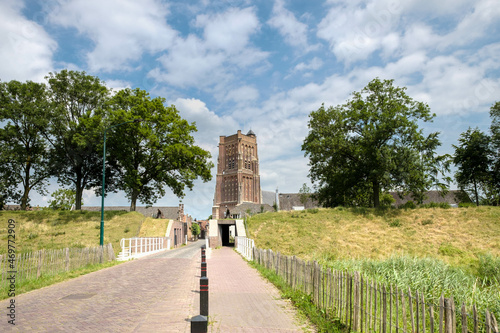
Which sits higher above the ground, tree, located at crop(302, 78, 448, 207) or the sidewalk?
tree, located at crop(302, 78, 448, 207)

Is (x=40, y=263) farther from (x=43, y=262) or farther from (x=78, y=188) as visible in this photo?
(x=78, y=188)

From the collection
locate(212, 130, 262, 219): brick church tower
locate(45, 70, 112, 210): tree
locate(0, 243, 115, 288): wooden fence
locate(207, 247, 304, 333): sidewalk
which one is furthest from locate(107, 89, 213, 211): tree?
locate(212, 130, 262, 219): brick church tower

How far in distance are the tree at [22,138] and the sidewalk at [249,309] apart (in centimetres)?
3686

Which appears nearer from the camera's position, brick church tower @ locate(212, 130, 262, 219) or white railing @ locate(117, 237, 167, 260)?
white railing @ locate(117, 237, 167, 260)

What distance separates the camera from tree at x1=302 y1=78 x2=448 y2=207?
35.9m

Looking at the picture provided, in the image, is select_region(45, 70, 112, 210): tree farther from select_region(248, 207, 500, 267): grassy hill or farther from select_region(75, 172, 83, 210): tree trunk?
select_region(248, 207, 500, 267): grassy hill

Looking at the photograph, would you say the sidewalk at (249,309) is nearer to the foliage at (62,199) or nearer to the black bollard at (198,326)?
the black bollard at (198,326)

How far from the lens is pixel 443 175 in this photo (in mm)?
38062

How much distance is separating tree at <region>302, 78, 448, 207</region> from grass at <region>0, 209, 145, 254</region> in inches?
951

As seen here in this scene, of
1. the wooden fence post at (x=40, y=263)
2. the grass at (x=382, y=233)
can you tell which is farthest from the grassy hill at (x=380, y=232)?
the wooden fence post at (x=40, y=263)

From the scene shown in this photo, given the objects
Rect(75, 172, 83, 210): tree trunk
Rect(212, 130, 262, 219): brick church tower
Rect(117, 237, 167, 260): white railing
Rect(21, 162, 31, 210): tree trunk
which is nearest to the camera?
Rect(117, 237, 167, 260): white railing

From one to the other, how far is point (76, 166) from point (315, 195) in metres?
32.3

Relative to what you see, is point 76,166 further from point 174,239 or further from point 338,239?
point 338,239

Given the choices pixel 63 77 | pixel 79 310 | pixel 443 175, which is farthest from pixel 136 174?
pixel 443 175
